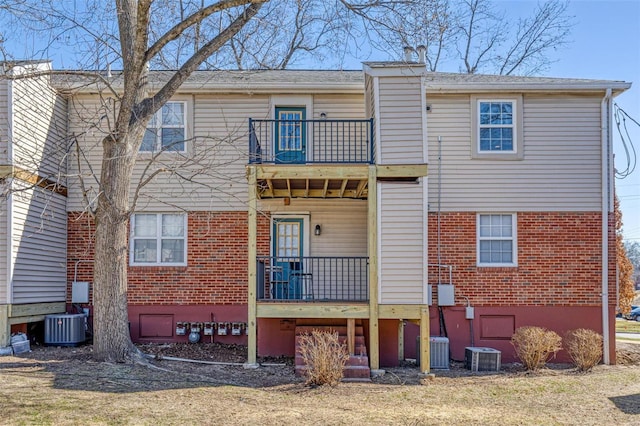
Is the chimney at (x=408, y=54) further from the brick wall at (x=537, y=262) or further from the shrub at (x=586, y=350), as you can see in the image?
the shrub at (x=586, y=350)

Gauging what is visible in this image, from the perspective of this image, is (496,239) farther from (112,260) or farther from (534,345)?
(112,260)

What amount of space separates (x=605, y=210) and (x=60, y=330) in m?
11.8

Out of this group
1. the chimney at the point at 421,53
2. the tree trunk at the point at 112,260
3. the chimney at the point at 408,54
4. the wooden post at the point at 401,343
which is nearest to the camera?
the tree trunk at the point at 112,260

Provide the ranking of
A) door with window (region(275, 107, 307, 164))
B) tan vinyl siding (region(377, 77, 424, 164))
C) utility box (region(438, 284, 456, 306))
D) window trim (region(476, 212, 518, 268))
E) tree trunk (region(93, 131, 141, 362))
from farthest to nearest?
door with window (region(275, 107, 307, 164)) → window trim (region(476, 212, 518, 268)) → utility box (region(438, 284, 456, 306)) → tan vinyl siding (region(377, 77, 424, 164)) → tree trunk (region(93, 131, 141, 362))

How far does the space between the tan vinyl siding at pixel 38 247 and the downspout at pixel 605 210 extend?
450 inches

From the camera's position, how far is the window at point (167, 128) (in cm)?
1277

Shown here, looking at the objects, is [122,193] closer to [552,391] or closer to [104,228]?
[104,228]

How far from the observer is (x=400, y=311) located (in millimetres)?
10539

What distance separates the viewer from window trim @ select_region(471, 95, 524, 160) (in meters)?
12.6

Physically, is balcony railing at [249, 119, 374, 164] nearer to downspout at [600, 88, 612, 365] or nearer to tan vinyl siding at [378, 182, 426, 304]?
tan vinyl siding at [378, 182, 426, 304]

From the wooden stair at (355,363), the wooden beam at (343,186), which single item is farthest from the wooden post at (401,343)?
the wooden beam at (343,186)

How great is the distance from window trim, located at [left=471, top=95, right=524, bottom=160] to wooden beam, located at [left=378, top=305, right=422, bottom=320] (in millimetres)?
4044

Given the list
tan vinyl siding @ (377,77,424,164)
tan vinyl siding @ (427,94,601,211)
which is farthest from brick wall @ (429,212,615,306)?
tan vinyl siding @ (377,77,424,164)

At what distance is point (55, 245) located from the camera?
12.4 m
